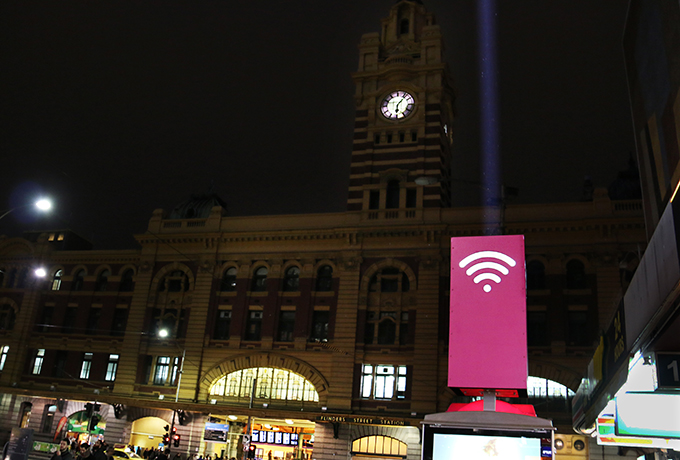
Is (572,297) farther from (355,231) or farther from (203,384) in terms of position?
(203,384)

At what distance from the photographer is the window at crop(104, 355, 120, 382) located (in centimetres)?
4447

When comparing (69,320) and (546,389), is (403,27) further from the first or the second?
(69,320)

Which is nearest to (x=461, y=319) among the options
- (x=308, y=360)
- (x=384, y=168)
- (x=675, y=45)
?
(x=675, y=45)

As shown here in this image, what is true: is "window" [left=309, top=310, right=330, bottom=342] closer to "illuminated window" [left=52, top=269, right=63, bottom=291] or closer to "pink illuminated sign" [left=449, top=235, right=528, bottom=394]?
"illuminated window" [left=52, top=269, right=63, bottom=291]

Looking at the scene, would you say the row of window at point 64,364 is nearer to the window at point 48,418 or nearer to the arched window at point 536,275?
the window at point 48,418

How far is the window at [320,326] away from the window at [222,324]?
6.49m

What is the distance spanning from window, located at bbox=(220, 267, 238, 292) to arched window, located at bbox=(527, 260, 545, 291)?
20.8 metres

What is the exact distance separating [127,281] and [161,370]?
29.4 ft

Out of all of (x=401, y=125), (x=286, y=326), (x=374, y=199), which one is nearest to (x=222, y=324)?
(x=286, y=326)

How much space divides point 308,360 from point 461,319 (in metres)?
26.1

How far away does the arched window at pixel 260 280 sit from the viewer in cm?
4322

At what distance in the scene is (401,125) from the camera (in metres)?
44.0

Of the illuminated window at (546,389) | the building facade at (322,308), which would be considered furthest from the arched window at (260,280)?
the illuminated window at (546,389)

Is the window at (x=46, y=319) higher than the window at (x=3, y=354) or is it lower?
higher
